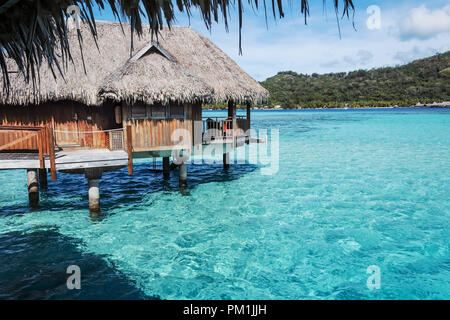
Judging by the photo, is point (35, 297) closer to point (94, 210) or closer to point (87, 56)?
point (94, 210)

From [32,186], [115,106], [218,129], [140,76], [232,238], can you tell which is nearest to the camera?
[232,238]

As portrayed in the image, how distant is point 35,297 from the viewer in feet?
19.8

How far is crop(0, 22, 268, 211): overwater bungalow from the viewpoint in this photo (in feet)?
33.0

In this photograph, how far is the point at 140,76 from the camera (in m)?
10.5

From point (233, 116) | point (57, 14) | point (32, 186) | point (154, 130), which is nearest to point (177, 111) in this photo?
point (154, 130)

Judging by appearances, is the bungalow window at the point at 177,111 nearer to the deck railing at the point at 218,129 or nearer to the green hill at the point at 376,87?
the deck railing at the point at 218,129

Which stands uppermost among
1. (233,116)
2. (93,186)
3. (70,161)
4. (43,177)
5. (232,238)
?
(233,116)

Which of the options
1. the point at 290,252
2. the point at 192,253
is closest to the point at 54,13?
the point at 192,253

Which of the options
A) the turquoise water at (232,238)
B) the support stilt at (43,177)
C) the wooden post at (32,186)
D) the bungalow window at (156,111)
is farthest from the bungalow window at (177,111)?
the support stilt at (43,177)

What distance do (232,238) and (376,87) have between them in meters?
118

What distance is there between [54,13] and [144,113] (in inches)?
310

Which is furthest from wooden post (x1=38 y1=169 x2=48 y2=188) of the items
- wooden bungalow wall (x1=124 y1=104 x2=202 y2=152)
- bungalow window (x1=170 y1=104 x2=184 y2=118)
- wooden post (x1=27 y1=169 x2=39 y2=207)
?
bungalow window (x1=170 y1=104 x2=184 y2=118)

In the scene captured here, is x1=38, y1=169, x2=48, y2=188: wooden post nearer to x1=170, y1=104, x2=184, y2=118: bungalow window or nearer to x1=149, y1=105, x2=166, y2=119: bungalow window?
x1=149, y1=105, x2=166, y2=119: bungalow window

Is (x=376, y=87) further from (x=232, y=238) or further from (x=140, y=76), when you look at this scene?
(x=232, y=238)
